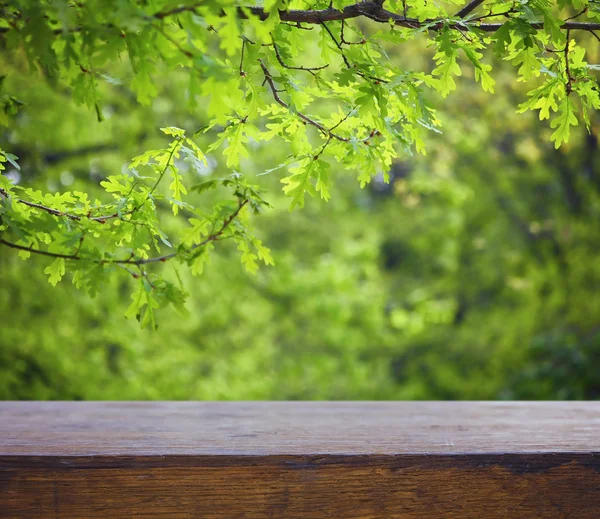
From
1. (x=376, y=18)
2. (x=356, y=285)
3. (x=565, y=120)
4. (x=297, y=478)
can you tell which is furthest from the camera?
(x=356, y=285)

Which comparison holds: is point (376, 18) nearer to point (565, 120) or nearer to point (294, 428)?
point (565, 120)

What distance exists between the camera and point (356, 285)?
635 cm

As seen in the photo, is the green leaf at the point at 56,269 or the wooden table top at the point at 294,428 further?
the green leaf at the point at 56,269

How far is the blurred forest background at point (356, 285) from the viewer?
15.4 feet

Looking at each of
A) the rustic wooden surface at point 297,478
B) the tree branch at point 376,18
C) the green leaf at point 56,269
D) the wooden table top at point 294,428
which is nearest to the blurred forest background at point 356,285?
the wooden table top at point 294,428

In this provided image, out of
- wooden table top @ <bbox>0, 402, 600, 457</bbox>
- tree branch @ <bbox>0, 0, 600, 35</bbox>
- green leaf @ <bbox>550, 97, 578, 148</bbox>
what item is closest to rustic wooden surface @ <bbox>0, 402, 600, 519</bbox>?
wooden table top @ <bbox>0, 402, 600, 457</bbox>

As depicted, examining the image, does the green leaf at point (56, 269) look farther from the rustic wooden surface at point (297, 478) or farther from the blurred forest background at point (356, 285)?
the blurred forest background at point (356, 285)

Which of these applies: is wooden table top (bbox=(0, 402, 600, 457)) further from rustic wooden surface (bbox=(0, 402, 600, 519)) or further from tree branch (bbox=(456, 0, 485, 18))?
tree branch (bbox=(456, 0, 485, 18))

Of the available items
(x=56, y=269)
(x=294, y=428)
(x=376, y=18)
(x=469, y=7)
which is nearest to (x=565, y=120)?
(x=469, y=7)

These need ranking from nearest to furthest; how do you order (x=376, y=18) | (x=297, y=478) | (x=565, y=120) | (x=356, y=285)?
(x=297, y=478) → (x=376, y=18) → (x=565, y=120) → (x=356, y=285)

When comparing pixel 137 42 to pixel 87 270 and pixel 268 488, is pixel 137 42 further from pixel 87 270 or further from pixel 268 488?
pixel 268 488

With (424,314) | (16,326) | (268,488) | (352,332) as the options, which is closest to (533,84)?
(424,314)

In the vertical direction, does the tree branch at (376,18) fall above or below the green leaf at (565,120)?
above

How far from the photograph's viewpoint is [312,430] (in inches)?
54.3
